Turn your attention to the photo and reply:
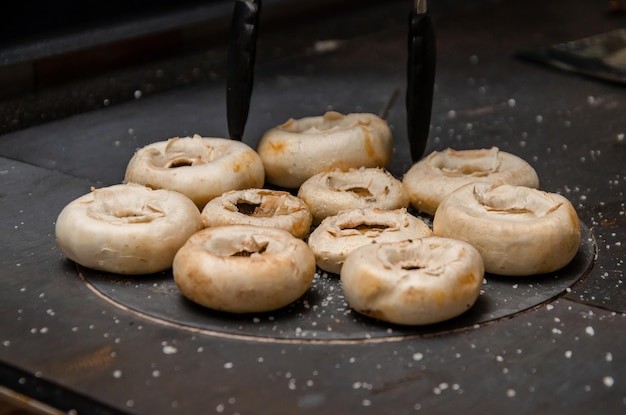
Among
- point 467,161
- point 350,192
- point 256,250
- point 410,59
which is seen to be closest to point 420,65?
point 410,59

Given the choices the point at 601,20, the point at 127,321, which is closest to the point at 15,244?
the point at 127,321

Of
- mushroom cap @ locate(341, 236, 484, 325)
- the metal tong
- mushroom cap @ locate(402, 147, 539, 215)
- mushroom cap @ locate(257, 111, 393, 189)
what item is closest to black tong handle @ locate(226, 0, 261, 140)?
the metal tong

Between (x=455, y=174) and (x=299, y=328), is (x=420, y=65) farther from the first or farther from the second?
(x=299, y=328)

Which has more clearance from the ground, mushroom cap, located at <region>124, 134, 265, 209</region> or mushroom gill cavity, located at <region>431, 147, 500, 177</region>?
mushroom cap, located at <region>124, 134, 265, 209</region>

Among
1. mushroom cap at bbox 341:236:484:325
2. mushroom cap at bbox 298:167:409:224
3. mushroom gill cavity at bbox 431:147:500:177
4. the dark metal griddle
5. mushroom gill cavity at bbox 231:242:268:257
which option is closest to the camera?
the dark metal griddle

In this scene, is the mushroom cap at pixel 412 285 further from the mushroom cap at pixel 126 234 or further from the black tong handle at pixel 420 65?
the black tong handle at pixel 420 65

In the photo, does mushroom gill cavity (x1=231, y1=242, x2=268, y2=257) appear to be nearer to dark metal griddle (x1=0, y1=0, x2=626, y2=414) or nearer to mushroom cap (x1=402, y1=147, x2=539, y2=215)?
dark metal griddle (x1=0, y1=0, x2=626, y2=414)

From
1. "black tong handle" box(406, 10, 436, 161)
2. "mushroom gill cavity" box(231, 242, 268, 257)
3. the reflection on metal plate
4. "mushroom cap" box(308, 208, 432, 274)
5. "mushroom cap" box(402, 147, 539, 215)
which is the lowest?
the reflection on metal plate
